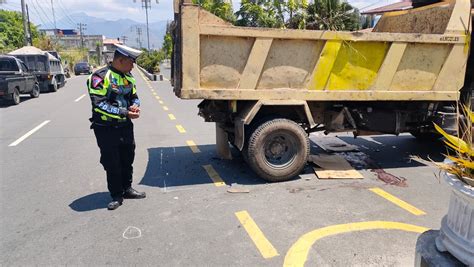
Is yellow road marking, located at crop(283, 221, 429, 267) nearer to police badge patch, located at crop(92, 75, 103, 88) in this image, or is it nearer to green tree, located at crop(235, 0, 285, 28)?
police badge patch, located at crop(92, 75, 103, 88)

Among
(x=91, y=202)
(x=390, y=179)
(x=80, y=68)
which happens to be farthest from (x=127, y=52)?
(x=80, y=68)

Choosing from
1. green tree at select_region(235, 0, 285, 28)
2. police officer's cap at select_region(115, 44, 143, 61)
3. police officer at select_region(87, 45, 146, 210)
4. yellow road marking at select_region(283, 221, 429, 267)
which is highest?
green tree at select_region(235, 0, 285, 28)

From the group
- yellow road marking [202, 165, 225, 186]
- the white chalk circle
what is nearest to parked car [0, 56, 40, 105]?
Result: yellow road marking [202, 165, 225, 186]

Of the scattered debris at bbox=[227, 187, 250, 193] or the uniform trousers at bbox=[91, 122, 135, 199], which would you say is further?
the scattered debris at bbox=[227, 187, 250, 193]

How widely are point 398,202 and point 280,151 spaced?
1.65 metres

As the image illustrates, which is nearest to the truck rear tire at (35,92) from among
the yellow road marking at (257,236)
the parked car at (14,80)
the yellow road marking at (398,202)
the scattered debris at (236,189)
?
the parked car at (14,80)

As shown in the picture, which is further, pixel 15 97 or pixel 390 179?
pixel 15 97

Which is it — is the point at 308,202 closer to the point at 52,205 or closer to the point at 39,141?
the point at 52,205

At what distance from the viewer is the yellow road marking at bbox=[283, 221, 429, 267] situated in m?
3.13

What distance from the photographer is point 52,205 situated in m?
4.29

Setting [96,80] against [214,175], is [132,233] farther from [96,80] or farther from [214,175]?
[214,175]

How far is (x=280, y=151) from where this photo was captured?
5.05 metres

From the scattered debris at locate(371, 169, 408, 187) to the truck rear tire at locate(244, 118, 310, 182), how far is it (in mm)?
1219

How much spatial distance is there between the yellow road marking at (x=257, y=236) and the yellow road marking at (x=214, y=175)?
3.21 feet
